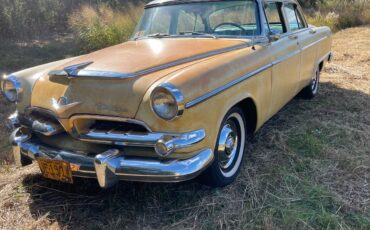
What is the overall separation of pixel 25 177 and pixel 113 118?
1.35 meters

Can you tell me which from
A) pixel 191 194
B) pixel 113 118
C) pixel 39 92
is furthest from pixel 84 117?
pixel 191 194

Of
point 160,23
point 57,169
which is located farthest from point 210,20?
point 57,169

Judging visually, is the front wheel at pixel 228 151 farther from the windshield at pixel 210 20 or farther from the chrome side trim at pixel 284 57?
the windshield at pixel 210 20

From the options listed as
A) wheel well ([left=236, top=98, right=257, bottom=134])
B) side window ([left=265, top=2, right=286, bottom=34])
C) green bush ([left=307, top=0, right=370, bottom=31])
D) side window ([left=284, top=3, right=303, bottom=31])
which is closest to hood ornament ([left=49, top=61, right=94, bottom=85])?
wheel well ([left=236, top=98, right=257, bottom=134])

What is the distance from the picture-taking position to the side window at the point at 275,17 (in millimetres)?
3826

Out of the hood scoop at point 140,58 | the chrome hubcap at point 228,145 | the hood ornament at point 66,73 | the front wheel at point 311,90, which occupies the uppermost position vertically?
the hood scoop at point 140,58

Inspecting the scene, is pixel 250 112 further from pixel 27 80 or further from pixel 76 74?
pixel 27 80

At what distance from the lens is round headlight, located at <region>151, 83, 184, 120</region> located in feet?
7.72

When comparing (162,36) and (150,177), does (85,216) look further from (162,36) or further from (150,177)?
(162,36)

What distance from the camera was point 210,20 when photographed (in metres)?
3.69

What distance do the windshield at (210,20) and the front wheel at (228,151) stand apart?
3.05ft

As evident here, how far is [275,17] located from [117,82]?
7.45 ft

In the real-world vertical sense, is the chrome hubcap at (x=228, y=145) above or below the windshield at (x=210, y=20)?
below

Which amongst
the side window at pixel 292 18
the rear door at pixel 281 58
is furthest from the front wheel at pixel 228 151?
the side window at pixel 292 18
